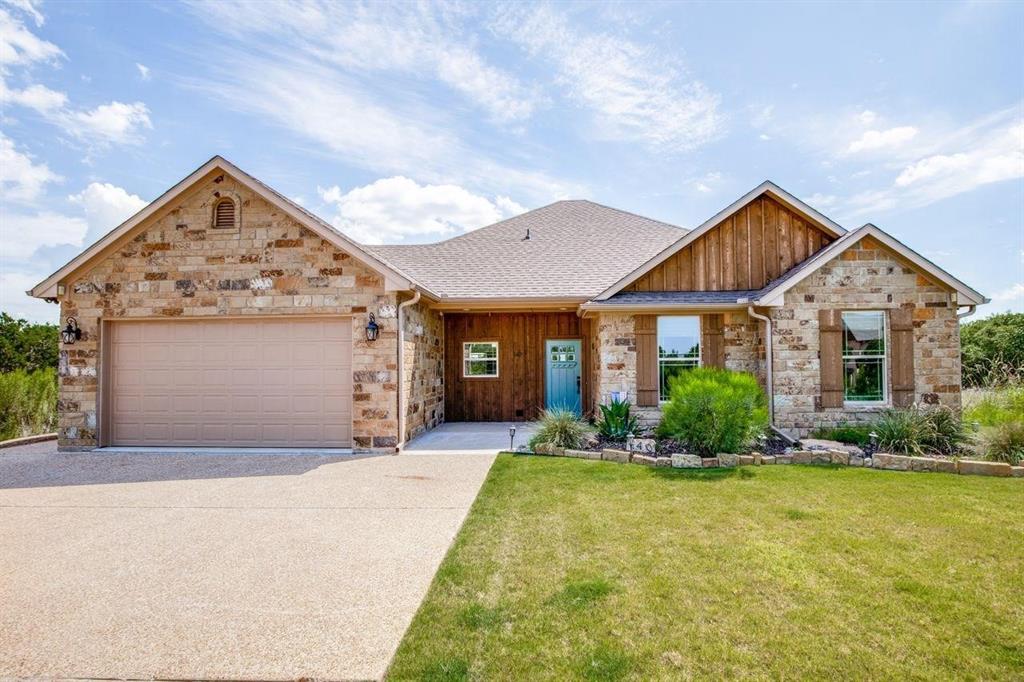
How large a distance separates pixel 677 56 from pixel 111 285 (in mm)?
11434

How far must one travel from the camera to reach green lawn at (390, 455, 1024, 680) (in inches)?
109

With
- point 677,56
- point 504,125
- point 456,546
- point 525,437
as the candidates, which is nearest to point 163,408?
point 525,437

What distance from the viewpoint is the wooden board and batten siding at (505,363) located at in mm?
13594

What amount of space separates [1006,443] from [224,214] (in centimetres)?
1341

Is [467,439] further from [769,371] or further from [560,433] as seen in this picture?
[769,371]

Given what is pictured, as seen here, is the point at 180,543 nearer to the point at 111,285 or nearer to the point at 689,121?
the point at 111,285

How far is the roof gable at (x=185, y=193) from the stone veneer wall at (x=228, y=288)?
0.54 feet

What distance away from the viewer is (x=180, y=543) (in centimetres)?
482

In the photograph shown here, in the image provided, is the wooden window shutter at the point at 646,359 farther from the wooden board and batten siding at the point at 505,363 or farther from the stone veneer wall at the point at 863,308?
the wooden board and batten siding at the point at 505,363

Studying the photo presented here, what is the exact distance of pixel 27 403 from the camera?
11773 millimetres

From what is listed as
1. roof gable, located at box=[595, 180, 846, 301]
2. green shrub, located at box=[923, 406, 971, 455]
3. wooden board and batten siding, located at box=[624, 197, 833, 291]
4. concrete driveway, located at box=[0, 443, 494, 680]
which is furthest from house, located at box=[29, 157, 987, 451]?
concrete driveway, located at box=[0, 443, 494, 680]

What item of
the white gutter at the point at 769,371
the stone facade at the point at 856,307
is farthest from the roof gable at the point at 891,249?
the white gutter at the point at 769,371

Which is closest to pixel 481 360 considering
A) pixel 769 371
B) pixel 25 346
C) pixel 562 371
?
pixel 562 371

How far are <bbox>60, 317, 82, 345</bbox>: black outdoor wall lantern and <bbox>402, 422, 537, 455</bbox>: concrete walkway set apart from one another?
655cm
